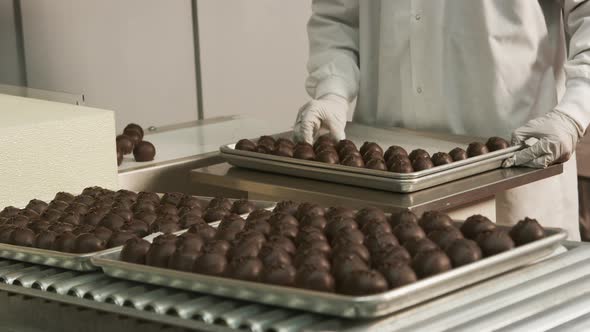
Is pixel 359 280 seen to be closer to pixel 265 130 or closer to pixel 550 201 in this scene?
pixel 550 201

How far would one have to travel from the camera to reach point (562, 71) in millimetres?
2432

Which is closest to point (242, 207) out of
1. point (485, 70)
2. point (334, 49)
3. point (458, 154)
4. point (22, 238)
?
point (22, 238)

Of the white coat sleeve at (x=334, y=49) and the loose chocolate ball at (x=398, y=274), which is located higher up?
the white coat sleeve at (x=334, y=49)

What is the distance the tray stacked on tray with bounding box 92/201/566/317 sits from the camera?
3.51 feet

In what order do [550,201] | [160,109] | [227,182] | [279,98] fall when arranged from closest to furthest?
[227,182]
[550,201]
[160,109]
[279,98]

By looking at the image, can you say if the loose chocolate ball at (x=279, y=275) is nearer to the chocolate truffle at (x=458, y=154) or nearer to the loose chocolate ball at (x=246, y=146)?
the chocolate truffle at (x=458, y=154)

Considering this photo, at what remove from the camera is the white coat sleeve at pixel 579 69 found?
219 centimetres

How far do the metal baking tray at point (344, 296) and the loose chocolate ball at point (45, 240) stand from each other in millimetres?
128

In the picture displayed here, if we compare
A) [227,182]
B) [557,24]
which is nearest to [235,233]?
[227,182]

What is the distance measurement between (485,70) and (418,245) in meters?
1.19

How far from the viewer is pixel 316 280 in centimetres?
108

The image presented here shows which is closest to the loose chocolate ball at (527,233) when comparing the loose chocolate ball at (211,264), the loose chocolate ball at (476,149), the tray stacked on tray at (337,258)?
the tray stacked on tray at (337,258)

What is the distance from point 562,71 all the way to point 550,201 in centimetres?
35

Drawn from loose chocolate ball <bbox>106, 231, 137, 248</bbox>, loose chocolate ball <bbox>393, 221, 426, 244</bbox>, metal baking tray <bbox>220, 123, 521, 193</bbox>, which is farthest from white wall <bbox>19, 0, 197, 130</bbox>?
loose chocolate ball <bbox>393, 221, 426, 244</bbox>
